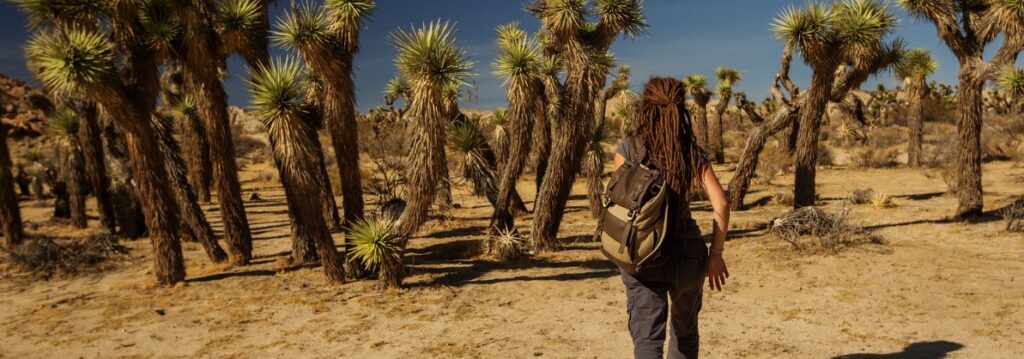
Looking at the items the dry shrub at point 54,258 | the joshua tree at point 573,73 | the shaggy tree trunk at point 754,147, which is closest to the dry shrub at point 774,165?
the shaggy tree trunk at point 754,147

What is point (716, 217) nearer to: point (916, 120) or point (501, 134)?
point (501, 134)

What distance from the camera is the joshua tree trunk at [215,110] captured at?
9.17 metres

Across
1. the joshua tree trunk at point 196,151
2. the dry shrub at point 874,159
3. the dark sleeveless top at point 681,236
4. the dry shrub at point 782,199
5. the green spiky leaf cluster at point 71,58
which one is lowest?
the dry shrub at point 782,199

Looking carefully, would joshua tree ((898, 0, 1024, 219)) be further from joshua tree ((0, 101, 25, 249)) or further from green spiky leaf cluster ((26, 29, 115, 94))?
joshua tree ((0, 101, 25, 249))

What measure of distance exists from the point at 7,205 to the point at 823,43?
15.3 meters

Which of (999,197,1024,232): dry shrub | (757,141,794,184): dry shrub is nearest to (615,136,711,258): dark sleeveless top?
(999,197,1024,232): dry shrub

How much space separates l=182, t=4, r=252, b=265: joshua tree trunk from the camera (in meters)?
9.17

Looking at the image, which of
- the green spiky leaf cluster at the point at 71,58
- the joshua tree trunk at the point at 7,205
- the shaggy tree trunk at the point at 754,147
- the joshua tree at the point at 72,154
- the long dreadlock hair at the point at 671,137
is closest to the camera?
the long dreadlock hair at the point at 671,137

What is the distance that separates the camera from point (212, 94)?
9633 mm

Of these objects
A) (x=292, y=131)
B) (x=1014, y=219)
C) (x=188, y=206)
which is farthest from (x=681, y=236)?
(x=1014, y=219)

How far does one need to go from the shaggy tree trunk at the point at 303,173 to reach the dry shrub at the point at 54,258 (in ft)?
14.7

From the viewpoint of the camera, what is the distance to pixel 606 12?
10117 millimetres

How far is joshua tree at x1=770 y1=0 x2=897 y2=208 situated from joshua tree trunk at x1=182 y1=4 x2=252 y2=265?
9427 millimetres

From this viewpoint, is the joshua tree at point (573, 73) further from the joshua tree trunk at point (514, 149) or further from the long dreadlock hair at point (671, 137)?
the long dreadlock hair at point (671, 137)
